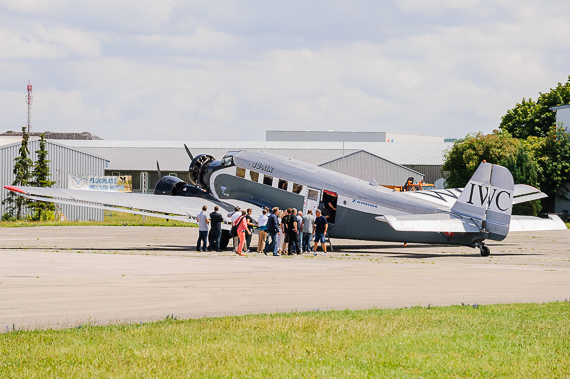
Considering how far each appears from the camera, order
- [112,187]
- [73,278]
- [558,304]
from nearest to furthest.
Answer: [558,304]
[73,278]
[112,187]

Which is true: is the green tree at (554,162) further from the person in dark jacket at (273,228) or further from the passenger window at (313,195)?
the person in dark jacket at (273,228)

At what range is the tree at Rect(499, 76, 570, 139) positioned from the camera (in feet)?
241

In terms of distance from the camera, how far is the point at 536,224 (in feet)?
75.1

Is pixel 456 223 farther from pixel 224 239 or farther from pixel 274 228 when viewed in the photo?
pixel 224 239

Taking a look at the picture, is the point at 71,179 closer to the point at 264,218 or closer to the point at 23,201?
the point at 23,201

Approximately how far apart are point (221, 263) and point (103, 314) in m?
8.60

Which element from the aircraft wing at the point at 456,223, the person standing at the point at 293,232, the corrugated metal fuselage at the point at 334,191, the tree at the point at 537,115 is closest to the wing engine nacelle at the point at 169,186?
the corrugated metal fuselage at the point at 334,191

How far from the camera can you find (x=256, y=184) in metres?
27.7

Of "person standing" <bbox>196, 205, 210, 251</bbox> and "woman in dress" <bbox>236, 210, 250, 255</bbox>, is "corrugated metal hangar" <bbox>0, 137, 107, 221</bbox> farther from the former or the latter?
"woman in dress" <bbox>236, 210, 250, 255</bbox>

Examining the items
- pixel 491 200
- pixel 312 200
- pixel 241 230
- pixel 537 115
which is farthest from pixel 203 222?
pixel 537 115

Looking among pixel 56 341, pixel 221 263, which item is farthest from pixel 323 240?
pixel 56 341

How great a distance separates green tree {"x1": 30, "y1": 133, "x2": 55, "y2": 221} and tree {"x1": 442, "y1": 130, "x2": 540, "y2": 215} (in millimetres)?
38720

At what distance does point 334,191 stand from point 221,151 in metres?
56.7

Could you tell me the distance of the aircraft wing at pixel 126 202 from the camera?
23.5m
